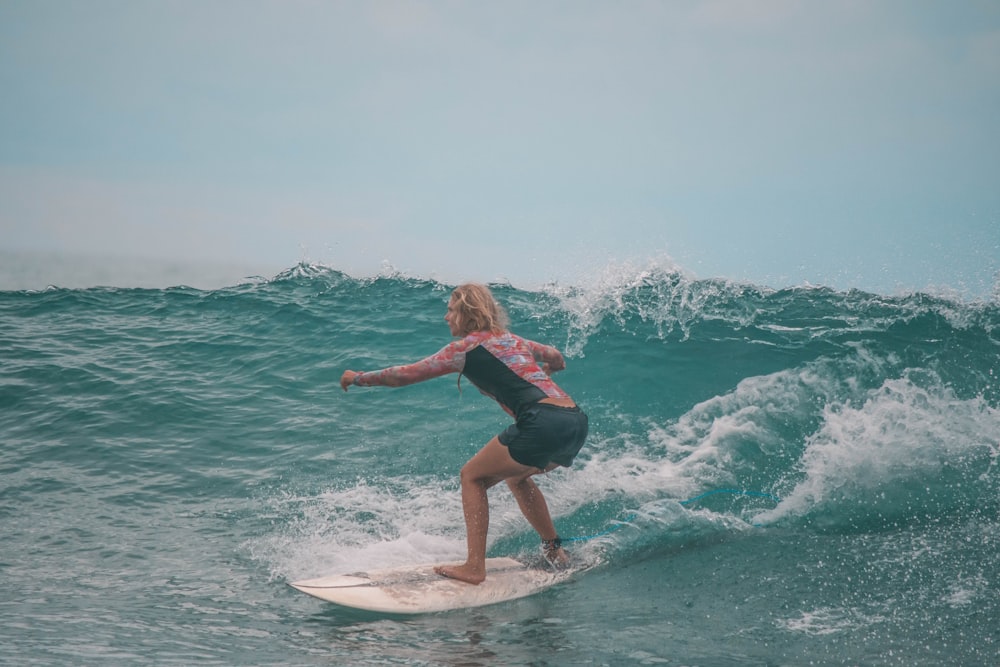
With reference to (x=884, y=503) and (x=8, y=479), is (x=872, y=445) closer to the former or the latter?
(x=884, y=503)

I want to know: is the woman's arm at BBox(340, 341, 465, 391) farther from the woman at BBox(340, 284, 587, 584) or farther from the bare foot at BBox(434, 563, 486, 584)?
the bare foot at BBox(434, 563, 486, 584)

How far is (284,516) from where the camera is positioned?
5988 mm

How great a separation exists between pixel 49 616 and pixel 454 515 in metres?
2.83

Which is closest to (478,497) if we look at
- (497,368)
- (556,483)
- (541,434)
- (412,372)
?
(541,434)

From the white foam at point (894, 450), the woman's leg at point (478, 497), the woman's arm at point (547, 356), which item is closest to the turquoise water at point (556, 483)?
the white foam at point (894, 450)

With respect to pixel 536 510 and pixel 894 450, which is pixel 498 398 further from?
pixel 894 450

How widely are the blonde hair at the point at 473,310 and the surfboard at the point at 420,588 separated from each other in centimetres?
154

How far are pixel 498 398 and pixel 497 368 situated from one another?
24cm

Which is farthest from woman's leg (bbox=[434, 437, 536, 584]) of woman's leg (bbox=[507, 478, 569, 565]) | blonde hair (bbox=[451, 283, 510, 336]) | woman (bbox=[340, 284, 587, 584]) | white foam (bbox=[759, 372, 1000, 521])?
white foam (bbox=[759, 372, 1000, 521])

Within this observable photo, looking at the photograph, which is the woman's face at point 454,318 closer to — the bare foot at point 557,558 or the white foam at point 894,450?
the bare foot at point 557,558

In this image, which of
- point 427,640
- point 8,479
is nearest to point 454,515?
point 427,640

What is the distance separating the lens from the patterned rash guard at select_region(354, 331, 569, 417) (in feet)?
14.0

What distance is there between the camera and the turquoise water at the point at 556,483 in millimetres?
3836

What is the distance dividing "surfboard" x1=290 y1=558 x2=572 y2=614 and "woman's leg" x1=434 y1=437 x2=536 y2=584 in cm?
8
